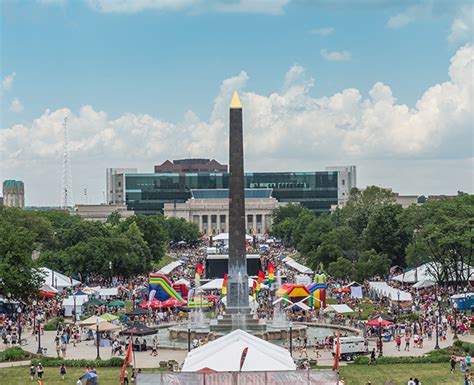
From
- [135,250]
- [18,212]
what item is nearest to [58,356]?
[135,250]

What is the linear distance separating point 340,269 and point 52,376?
49.8 m

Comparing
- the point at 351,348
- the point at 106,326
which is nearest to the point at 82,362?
the point at 106,326

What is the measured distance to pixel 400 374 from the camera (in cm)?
4334

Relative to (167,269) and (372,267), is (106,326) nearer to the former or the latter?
(372,267)

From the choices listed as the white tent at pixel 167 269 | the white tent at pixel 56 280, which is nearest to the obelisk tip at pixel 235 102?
the white tent at pixel 56 280

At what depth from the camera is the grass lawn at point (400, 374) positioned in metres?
41.3

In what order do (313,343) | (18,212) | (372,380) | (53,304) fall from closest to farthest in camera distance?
(372,380) → (313,343) → (53,304) → (18,212)

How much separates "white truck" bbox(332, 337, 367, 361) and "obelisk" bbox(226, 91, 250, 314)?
37.4 ft

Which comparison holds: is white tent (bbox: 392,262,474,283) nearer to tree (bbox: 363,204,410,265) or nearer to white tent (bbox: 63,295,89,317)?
tree (bbox: 363,204,410,265)

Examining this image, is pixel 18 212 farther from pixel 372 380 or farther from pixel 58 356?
pixel 372 380

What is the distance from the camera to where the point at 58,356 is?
164 ft

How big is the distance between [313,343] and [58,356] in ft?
45.2

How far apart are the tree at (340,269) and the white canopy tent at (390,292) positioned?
34.3 feet

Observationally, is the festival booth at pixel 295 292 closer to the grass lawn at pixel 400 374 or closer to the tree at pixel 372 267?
the grass lawn at pixel 400 374
